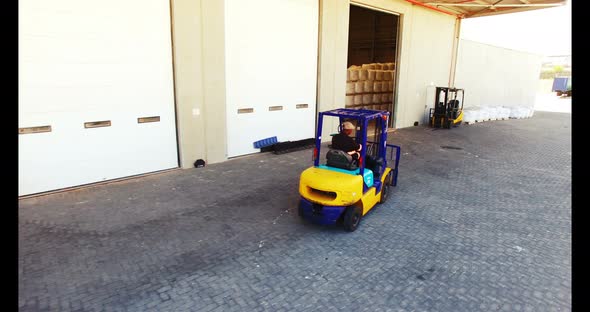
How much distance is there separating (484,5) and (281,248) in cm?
1458

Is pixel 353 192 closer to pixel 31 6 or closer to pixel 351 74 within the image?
pixel 31 6

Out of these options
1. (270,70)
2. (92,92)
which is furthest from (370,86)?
(92,92)

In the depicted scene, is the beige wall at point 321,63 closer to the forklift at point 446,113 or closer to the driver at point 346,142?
the forklift at point 446,113

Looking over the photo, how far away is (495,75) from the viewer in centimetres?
2153

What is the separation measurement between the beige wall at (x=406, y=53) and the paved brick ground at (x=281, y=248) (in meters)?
4.85

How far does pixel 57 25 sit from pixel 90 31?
53 cm

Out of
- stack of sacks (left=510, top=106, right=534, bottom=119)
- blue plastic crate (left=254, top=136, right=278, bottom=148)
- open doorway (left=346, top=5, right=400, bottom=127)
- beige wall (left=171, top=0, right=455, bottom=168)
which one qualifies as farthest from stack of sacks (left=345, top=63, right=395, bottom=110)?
stack of sacks (left=510, top=106, right=534, bottom=119)

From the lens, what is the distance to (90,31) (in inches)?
268

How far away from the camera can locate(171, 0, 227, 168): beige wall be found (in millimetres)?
7965

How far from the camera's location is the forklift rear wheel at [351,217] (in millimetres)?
5363

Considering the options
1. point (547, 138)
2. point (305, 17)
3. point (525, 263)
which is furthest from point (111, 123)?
point (547, 138)

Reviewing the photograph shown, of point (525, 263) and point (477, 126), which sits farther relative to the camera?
point (477, 126)

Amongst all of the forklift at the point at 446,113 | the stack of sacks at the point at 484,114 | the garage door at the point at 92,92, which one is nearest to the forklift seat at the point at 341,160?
the garage door at the point at 92,92

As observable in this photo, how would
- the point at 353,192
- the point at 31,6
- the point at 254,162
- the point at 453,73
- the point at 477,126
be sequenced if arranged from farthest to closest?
the point at 453,73 → the point at 477,126 → the point at 254,162 → the point at 31,6 → the point at 353,192
